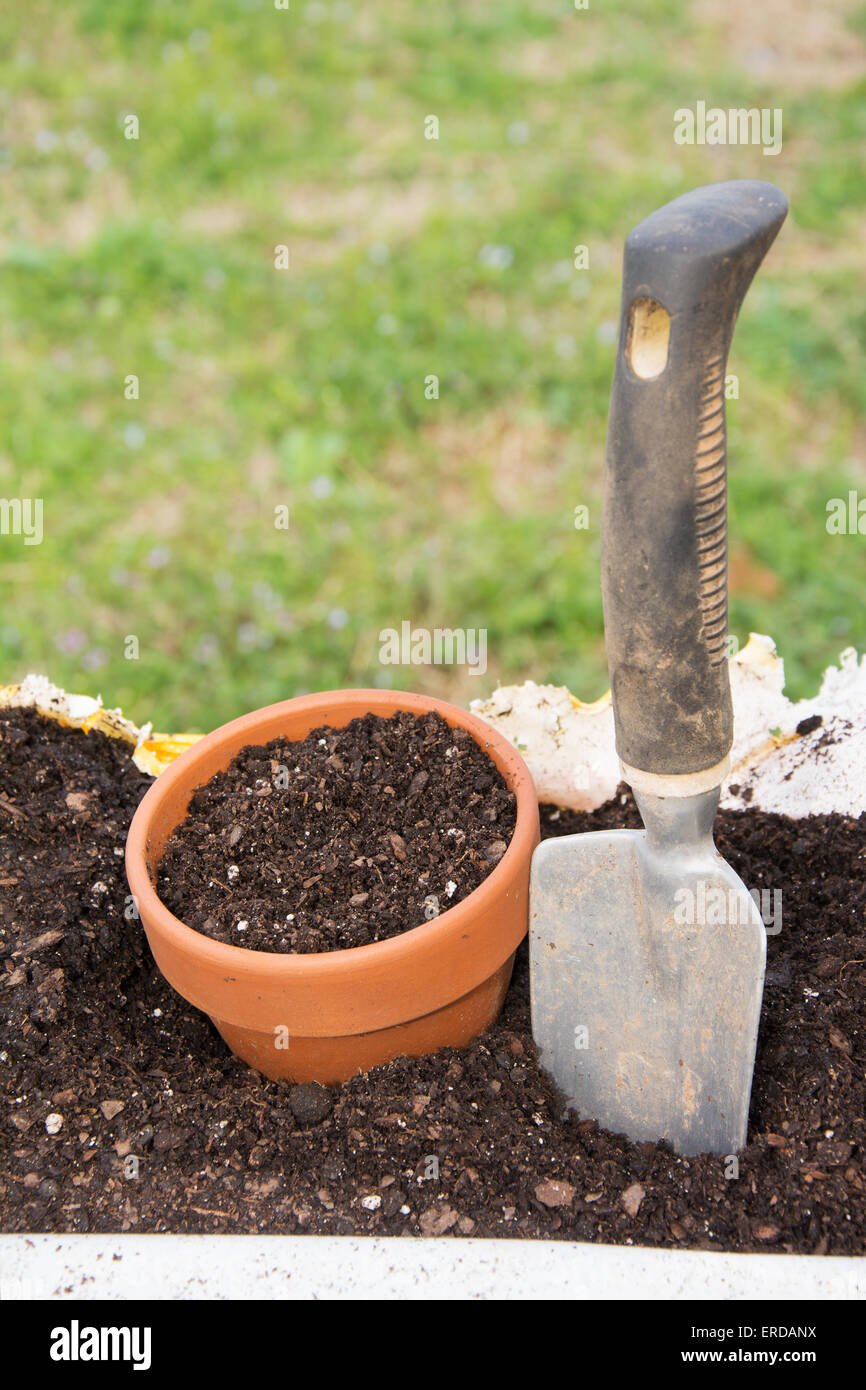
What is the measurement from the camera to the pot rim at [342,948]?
49.2 inches

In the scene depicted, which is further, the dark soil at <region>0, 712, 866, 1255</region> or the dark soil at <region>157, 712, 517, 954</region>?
the dark soil at <region>157, 712, 517, 954</region>

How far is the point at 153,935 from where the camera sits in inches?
53.1

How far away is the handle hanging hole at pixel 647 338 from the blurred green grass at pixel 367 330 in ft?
5.50

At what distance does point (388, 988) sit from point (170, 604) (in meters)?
1.79

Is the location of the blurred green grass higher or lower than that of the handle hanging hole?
lower

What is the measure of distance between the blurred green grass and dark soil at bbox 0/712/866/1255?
122 cm

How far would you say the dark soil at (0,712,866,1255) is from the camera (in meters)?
1.21
